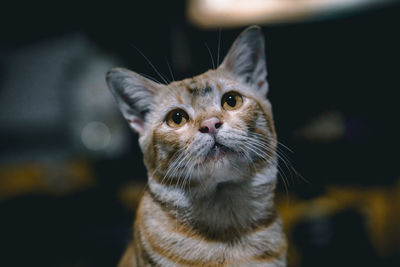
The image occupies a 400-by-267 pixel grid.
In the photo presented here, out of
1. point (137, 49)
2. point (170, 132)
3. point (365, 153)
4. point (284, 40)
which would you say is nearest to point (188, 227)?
point (170, 132)

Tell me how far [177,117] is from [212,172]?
0.56 feet

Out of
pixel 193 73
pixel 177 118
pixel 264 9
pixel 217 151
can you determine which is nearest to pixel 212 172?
pixel 217 151

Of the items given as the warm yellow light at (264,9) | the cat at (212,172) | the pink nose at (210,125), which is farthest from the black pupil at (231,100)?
the warm yellow light at (264,9)

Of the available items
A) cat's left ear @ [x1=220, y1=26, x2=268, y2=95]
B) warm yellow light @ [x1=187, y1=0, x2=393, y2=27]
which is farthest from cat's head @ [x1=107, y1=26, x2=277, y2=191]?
warm yellow light @ [x1=187, y1=0, x2=393, y2=27]

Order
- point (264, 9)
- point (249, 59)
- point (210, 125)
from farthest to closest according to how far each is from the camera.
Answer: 1. point (264, 9)
2. point (249, 59)
3. point (210, 125)

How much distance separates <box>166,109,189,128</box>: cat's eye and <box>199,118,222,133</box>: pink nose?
0.08 m

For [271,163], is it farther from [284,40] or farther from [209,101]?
[284,40]

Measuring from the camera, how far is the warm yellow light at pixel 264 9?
154 cm

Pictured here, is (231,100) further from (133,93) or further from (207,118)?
(133,93)

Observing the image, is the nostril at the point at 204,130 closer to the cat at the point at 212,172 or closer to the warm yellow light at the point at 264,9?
the cat at the point at 212,172

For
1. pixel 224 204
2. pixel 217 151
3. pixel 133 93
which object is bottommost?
pixel 224 204

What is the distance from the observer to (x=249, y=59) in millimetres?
837

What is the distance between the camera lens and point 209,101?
2.52 ft

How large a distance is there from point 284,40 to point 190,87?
638 millimetres
